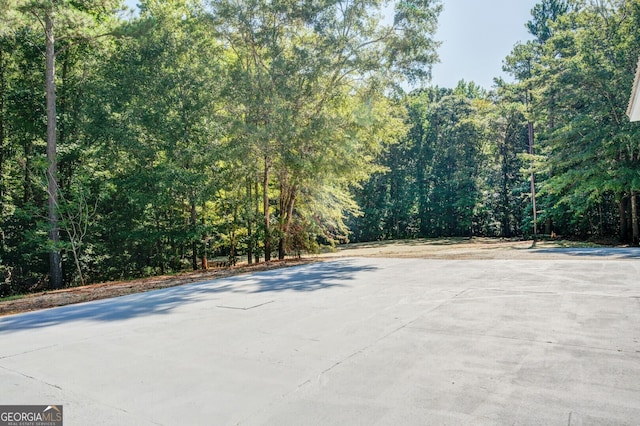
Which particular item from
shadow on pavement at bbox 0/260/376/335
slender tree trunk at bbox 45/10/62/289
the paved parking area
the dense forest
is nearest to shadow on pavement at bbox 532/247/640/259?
the dense forest

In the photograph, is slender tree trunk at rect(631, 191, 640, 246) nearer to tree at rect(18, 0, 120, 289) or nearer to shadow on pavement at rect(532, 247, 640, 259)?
shadow on pavement at rect(532, 247, 640, 259)

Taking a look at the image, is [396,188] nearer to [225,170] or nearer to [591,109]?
[591,109]

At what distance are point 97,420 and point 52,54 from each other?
39.8 feet

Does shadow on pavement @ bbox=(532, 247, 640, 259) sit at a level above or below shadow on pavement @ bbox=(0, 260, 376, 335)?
below

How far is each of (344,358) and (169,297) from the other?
4.28 metres

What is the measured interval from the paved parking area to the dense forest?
20.6 ft

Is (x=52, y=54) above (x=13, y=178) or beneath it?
above

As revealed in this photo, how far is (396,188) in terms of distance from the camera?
3203 centimetres

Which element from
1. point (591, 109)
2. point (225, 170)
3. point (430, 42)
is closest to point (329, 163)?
point (225, 170)

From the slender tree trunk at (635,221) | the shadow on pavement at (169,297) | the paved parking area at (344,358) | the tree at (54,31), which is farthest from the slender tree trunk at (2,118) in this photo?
the slender tree trunk at (635,221)

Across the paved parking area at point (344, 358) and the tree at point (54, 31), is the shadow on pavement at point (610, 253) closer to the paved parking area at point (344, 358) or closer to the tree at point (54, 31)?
the paved parking area at point (344, 358)

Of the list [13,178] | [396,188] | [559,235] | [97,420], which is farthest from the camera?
[396,188]

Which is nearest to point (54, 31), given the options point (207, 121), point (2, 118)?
point (2, 118)

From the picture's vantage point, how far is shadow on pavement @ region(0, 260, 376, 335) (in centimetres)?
500
